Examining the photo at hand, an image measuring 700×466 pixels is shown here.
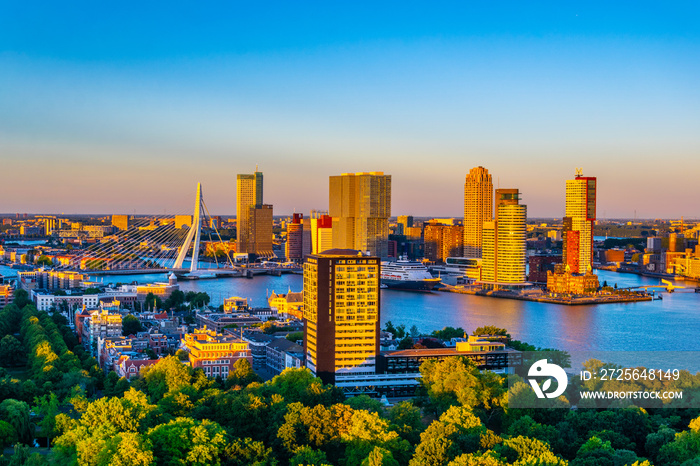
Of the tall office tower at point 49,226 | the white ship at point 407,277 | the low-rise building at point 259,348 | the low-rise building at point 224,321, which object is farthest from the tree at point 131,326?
the tall office tower at point 49,226

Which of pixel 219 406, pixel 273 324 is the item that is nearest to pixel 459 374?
pixel 219 406

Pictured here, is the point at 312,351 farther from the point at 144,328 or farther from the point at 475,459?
the point at 144,328

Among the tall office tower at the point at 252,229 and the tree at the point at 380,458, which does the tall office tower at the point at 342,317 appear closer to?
the tree at the point at 380,458

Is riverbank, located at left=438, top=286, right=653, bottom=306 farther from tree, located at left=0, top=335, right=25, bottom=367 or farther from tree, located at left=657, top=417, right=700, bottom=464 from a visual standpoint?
tree, located at left=657, top=417, right=700, bottom=464

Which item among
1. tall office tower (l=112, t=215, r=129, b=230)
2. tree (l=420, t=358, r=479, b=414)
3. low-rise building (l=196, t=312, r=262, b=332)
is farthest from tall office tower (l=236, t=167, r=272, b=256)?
tree (l=420, t=358, r=479, b=414)

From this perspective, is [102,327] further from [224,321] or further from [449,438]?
[449,438]
